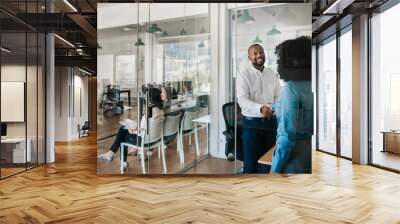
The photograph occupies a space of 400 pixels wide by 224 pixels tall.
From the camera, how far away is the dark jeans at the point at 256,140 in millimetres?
5875

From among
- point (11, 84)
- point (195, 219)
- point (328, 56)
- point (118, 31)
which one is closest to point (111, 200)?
point (195, 219)

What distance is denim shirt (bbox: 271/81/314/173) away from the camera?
19.3 feet

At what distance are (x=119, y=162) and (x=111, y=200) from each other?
58.6 inches

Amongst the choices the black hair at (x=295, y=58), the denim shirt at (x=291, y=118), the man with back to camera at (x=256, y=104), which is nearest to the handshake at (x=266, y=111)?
the man with back to camera at (x=256, y=104)

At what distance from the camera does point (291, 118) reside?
5.91m

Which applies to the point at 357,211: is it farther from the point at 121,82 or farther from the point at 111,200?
the point at 121,82

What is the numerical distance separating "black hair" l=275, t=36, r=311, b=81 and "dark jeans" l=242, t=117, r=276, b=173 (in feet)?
2.69

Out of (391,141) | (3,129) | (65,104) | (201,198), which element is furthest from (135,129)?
(65,104)

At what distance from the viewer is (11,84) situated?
21.3ft

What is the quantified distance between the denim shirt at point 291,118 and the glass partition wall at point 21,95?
4687mm

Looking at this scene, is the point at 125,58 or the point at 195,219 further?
the point at 125,58

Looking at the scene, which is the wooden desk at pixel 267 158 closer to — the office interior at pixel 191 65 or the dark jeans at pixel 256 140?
the dark jeans at pixel 256 140

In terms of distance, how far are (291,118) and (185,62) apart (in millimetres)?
1987

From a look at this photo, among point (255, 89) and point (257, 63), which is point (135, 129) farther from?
point (257, 63)
